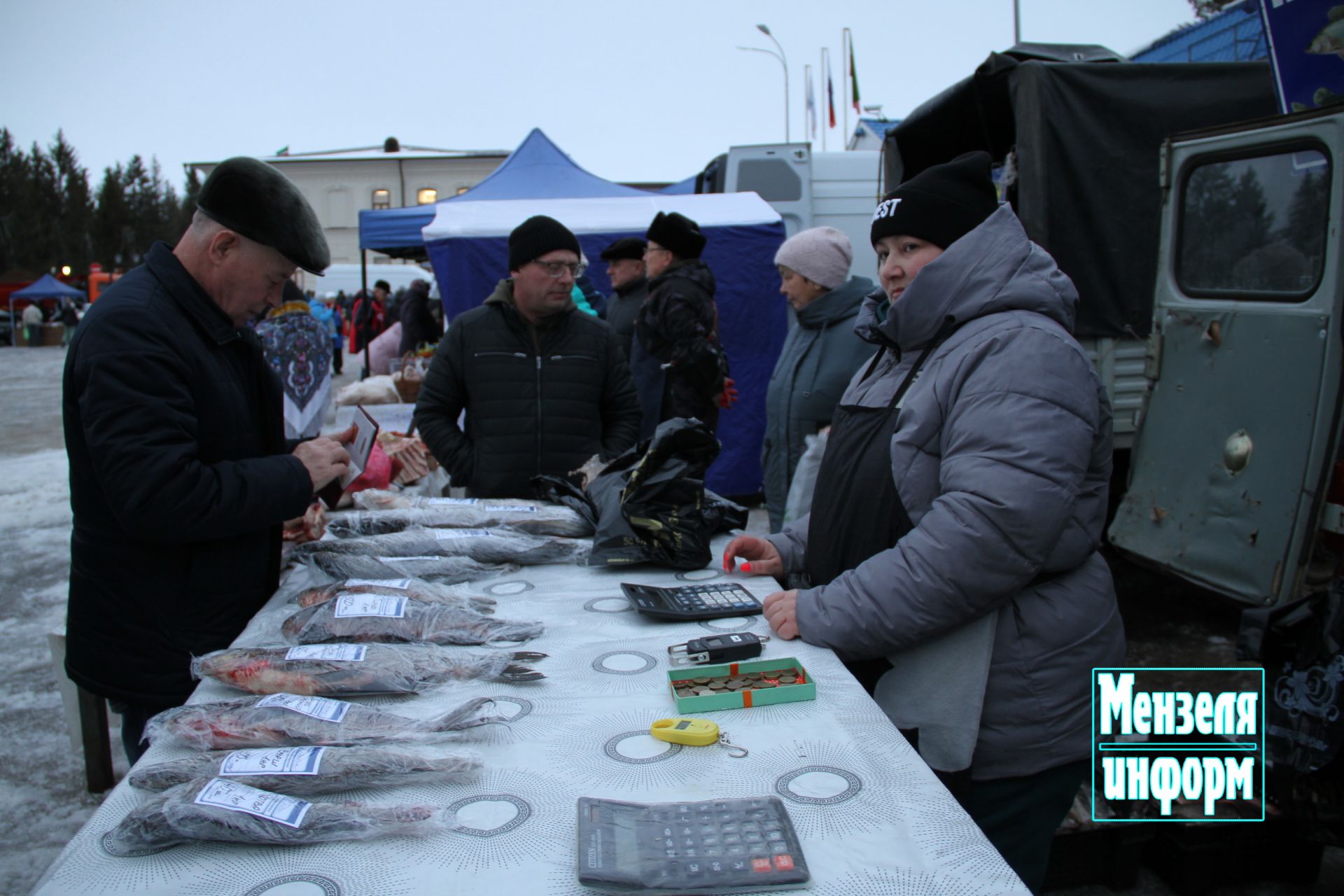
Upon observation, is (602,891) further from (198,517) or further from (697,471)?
(697,471)

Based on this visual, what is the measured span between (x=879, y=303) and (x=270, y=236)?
4.24 ft

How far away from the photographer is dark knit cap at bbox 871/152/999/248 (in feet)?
5.57

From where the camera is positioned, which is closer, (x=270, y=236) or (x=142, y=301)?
(x=142, y=301)

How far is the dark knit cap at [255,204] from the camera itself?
5.87 ft

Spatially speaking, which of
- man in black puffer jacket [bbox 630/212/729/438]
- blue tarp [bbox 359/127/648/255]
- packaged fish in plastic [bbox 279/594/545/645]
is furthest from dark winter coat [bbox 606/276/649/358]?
packaged fish in plastic [bbox 279/594/545/645]

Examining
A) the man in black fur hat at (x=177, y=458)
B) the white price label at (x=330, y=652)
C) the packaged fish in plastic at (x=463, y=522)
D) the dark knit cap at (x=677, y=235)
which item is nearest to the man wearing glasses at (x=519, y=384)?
the packaged fish in plastic at (x=463, y=522)

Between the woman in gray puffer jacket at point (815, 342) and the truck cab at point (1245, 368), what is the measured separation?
4.95 feet

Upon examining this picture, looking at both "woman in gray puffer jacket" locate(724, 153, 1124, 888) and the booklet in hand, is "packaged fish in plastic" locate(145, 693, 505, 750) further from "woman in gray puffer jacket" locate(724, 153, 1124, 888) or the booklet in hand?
the booklet in hand

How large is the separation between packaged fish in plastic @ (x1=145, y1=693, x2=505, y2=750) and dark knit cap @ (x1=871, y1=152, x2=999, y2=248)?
117 centimetres

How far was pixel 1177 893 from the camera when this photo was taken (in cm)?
253

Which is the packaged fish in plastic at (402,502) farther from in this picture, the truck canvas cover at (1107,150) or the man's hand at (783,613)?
the truck canvas cover at (1107,150)

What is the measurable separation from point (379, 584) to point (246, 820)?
817 mm

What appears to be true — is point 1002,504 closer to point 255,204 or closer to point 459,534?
point 459,534

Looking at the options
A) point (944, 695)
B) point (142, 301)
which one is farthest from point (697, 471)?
point (142, 301)
